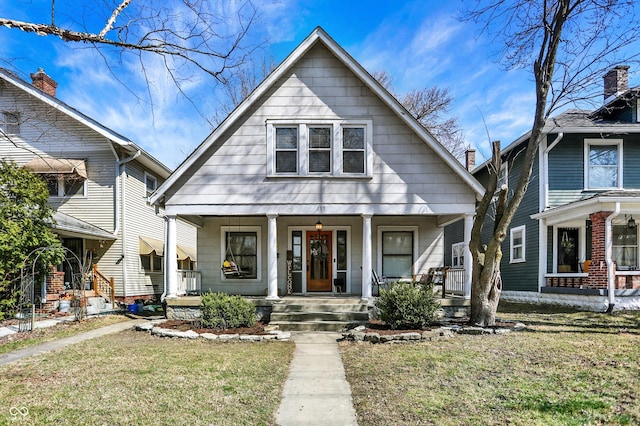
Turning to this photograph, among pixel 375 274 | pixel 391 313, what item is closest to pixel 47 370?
pixel 391 313

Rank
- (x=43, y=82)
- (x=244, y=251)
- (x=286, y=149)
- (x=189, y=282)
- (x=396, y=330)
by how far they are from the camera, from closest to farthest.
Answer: (x=396, y=330) → (x=286, y=149) → (x=189, y=282) → (x=244, y=251) → (x=43, y=82)

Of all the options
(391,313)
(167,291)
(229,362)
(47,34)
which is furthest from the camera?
(167,291)

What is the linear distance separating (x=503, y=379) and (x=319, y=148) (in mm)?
7211

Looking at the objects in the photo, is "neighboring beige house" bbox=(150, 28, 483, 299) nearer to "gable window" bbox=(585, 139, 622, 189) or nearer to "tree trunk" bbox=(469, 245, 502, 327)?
"tree trunk" bbox=(469, 245, 502, 327)

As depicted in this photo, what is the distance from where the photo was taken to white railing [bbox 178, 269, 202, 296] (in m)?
10.9

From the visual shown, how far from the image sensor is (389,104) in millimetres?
9977

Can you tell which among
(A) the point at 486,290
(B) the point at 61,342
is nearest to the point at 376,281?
(A) the point at 486,290

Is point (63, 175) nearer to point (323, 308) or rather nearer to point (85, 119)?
point (85, 119)

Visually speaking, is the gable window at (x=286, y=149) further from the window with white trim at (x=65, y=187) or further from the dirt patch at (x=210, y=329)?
the window with white trim at (x=65, y=187)

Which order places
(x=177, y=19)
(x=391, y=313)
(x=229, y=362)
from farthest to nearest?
(x=391, y=313) < (x=229, y=362) < (x=177, y=19)

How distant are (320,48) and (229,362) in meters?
8.42

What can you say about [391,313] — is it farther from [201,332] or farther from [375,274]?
[201,332]

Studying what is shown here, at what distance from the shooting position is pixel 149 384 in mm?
4738

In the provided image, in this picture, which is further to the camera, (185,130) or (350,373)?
(185,130)
